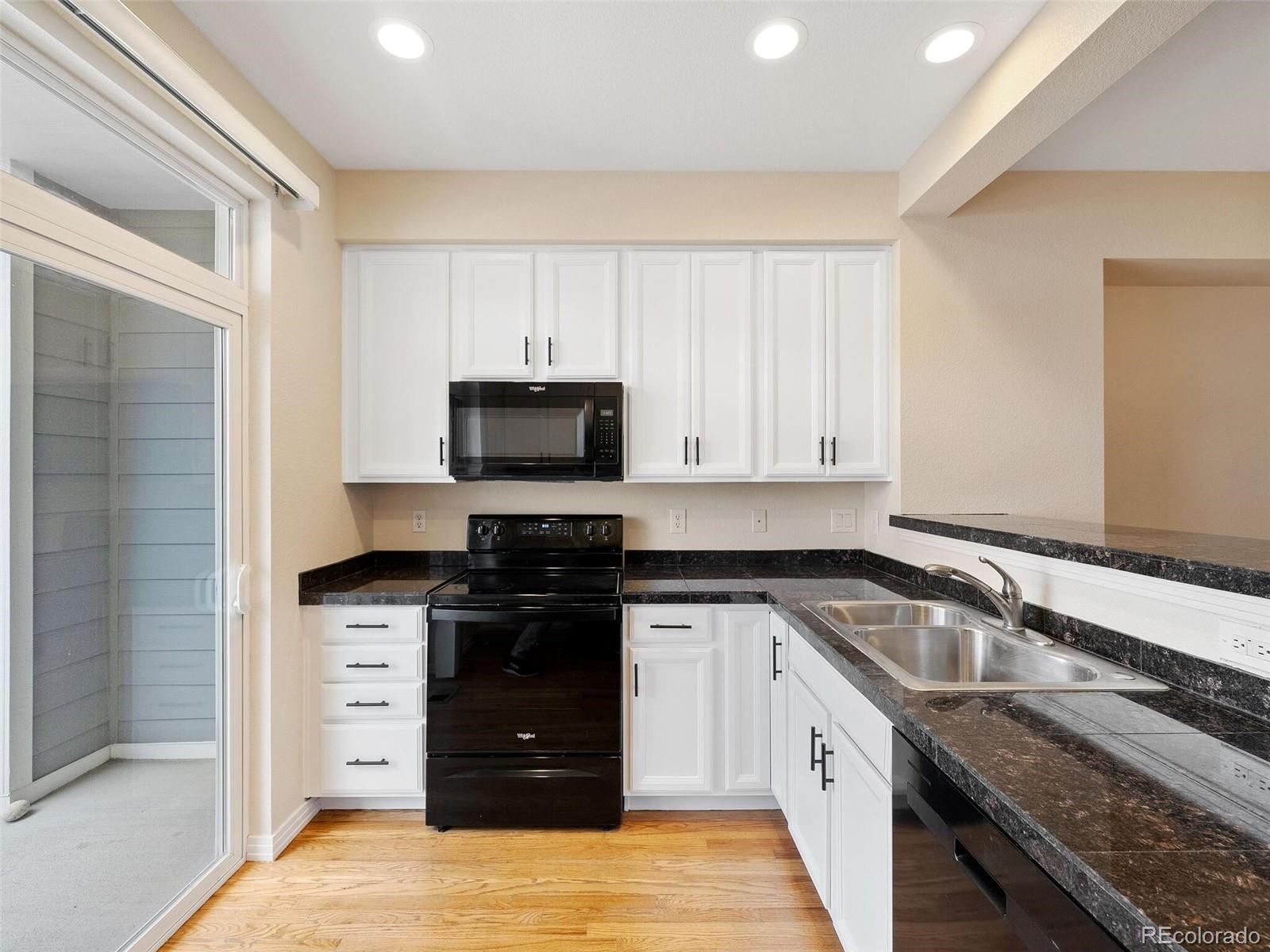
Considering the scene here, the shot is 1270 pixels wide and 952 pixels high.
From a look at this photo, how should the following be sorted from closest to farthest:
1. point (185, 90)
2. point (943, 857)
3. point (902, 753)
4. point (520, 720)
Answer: point (943, 857) < point (902, 753) < point (185, 90) < point (520, 720)

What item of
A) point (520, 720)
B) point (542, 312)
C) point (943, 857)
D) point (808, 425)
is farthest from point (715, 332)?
point (943, 857)

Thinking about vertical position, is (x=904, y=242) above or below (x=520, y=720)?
above

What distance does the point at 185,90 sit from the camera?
1543 mm

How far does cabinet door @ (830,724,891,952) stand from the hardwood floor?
0.35 m

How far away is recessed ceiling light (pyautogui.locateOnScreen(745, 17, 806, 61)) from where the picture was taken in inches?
67.3

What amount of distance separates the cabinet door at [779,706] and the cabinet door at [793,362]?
70cm

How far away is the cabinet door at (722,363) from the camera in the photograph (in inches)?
102

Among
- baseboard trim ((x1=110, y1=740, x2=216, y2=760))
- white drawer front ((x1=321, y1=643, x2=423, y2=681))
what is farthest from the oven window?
baseboard trim ((x1=110, y1=740, x2=216, y2=760))

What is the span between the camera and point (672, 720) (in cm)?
233

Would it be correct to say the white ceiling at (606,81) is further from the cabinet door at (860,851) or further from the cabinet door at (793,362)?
the cabinet door at (860,851)

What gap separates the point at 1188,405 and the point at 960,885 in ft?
10.6

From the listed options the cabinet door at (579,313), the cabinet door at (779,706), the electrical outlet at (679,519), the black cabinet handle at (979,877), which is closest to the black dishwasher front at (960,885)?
the black cabinet handle at (979,877)

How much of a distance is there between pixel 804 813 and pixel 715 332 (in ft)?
5.91

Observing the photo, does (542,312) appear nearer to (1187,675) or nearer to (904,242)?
(904,242)
